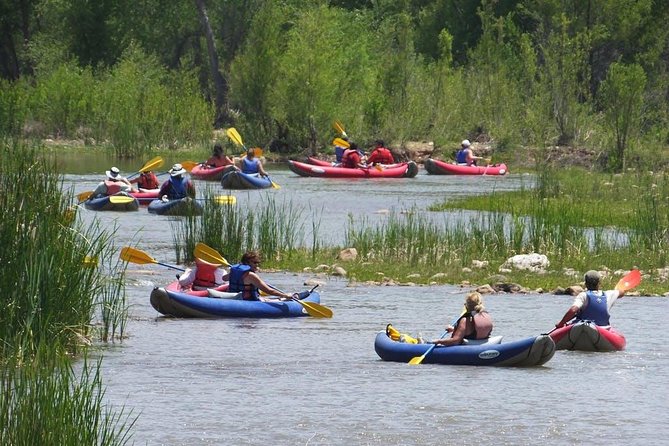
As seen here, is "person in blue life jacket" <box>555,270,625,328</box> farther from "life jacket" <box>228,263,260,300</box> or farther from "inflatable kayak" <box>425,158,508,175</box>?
"inflatable kayak" <box>425,158,508,175</box>

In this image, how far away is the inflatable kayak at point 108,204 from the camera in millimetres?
30580

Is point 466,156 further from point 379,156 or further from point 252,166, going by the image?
point 252,166

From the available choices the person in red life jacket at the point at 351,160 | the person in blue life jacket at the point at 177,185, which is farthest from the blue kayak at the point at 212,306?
the person in red life jacket at the point at 351,160

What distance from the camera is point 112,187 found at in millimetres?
31234

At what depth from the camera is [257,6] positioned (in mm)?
68562

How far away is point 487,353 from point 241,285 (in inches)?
158

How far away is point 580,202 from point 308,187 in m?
10.4

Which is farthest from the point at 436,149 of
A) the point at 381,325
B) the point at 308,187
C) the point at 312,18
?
the point at 381,325

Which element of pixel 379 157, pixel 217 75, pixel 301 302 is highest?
pixel 217 75

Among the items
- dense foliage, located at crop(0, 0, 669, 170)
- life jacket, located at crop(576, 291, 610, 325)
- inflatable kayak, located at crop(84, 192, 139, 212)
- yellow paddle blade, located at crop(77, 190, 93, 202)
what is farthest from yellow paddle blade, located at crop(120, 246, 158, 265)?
dense foliage, located at crop(0, 0, 669, 170)

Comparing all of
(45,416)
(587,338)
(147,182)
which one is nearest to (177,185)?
(147,182)

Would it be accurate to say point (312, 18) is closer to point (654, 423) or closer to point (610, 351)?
point (610, 351)

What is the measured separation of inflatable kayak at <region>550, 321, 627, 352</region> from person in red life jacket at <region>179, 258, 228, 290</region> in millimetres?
4708

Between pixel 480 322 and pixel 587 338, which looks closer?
pixel 480 322
